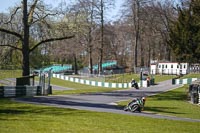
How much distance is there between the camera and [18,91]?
3331 centimetres

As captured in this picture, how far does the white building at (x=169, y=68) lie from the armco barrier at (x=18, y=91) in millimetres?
37664

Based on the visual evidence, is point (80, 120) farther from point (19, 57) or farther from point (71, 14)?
point (19, 57)

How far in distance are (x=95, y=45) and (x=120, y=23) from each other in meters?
A: 11.9

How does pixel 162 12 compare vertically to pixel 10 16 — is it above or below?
above

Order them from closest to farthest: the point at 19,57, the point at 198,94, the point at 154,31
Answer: the point at 198,94, the point at 19,57, the point at 154,31

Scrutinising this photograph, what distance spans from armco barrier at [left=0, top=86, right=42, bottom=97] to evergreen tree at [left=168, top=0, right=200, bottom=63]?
14335 millimetres

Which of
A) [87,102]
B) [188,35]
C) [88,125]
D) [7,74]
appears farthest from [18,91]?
[88,125]

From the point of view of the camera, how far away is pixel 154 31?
80438 millimetres

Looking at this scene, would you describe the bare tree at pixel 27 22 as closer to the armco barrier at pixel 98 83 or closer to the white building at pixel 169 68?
the armco barrier at pixel 98 83

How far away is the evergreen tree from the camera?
36656 millimetres

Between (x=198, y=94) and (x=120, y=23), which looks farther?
(x=120, y=23)

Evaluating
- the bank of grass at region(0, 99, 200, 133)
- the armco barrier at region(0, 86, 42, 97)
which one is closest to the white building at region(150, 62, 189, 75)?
the armco barrier at region(0, 86, 42, 97)

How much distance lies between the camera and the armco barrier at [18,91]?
31812 mm

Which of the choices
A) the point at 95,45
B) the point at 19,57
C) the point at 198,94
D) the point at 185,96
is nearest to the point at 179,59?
the point at 185,96
